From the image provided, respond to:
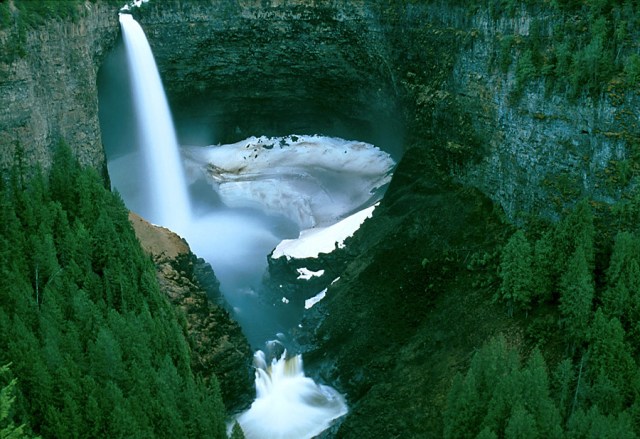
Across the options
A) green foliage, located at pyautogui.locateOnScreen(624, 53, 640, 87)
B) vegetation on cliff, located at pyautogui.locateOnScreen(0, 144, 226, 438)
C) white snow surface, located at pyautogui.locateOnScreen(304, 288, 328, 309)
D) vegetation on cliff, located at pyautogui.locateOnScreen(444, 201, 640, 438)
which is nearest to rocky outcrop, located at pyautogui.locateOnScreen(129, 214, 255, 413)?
vegetation on cliff, located at pyautogui.locateOnScreen(0, 144, 226, 438)

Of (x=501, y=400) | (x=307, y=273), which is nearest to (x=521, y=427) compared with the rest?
(x=501, y=400)

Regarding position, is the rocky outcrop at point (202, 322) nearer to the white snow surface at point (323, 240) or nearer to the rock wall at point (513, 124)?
the white snow surface at point (323, 240)

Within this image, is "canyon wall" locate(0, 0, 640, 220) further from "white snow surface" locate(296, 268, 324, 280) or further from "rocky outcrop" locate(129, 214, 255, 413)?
"white snow surface" locate(296, 268, 324, 280)

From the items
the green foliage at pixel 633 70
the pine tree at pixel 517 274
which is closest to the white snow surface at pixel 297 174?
the pine tree at pixel 517 274

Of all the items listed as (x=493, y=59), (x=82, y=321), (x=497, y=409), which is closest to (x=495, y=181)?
(x=493, y=59)

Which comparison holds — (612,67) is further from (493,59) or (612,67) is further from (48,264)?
(48,264)

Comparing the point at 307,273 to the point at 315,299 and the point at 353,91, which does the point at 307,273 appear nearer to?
the point at 315,299
